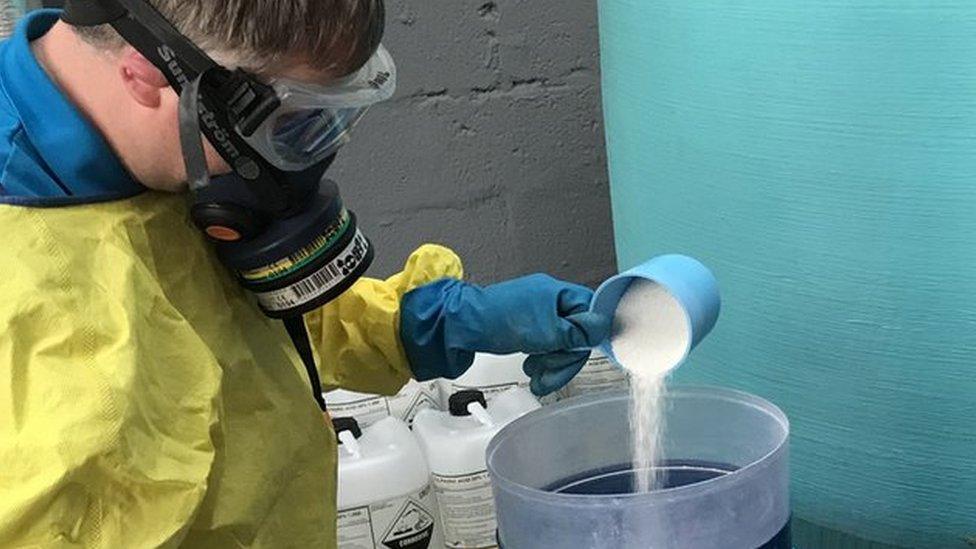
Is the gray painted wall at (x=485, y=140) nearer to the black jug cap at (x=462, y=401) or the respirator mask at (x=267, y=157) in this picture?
the black jug cap at (x=462, y=401)

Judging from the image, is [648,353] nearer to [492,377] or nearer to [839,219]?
[839,219]

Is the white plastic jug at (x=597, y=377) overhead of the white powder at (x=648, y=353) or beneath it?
beneath

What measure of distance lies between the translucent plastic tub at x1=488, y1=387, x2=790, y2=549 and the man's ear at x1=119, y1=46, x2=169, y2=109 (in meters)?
0.42

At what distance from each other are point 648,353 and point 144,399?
1.59 ft

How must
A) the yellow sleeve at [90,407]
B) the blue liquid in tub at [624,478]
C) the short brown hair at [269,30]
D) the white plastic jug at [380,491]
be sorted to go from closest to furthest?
the yellow sleeve at [90,407], the short brown hair at [269,30], the blue liquid in tub at [624,478], the white plastic jug at [380,491]

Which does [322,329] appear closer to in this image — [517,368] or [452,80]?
[517,368]

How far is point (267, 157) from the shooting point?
940 mm

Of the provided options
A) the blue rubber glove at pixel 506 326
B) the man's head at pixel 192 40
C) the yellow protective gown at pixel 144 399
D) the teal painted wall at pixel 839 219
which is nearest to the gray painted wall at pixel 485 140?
the teal painted wall at pixel 839 219

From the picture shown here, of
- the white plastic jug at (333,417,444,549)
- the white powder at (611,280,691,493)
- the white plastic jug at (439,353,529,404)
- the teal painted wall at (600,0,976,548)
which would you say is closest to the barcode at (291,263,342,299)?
the white powder at (611,280,691,493)

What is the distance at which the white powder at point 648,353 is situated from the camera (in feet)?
3.53

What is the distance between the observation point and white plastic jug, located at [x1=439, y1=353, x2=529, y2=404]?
5.91ft

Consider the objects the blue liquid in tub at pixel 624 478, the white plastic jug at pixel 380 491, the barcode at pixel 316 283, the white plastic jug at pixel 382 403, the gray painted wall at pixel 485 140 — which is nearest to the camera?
the barcode at pixel 316 283

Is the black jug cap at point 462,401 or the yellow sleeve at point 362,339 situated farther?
the black jug cap at point 462,401

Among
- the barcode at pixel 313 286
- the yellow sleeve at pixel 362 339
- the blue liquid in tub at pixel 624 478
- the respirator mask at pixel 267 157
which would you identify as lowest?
the blue liquid in tub at pixel 624 478
